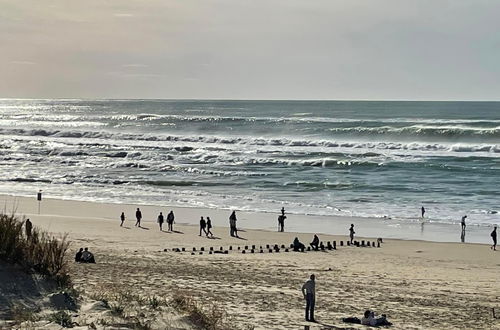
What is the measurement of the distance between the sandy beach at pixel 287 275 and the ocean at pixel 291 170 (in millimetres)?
7399

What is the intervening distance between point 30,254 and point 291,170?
39.0 m

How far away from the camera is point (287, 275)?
17.1m

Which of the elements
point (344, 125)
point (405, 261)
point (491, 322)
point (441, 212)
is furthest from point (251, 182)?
point (344, 125)

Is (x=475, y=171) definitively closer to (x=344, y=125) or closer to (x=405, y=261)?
(x=405, y=261)

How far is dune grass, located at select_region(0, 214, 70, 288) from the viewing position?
9.88m

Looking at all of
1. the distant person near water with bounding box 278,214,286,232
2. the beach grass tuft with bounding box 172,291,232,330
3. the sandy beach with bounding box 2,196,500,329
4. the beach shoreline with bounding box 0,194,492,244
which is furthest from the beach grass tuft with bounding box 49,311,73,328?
the distant person near water with bounding box 278,214,286,232

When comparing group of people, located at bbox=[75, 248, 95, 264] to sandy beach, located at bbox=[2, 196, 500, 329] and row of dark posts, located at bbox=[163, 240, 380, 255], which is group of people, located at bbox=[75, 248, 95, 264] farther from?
row of dark posts, located at bbox=[163, 240, 380, 255]

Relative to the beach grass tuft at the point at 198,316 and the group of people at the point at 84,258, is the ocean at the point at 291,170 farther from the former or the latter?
the beach grass tuft at the point at 198,316

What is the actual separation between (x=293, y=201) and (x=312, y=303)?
74.0 feet

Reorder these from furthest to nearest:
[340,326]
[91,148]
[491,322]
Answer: [91,148] < [491,322] < [340,326]

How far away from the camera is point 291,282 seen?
16.1m

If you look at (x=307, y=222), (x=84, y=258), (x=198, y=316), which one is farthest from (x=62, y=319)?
(x=307, y=222)

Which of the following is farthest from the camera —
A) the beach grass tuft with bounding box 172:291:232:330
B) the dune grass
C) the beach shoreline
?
the beach shoreline

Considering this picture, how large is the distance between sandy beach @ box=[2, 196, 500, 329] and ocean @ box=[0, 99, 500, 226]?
740cm
